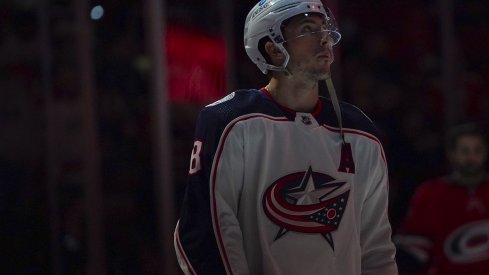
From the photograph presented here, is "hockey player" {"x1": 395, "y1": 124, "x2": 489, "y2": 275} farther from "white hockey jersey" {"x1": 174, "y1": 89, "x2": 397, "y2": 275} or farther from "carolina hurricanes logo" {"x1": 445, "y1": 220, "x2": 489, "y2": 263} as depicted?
"white hockey jersey" {"x1": 174, "y1": 89, "x2": 397, "y2": 275}

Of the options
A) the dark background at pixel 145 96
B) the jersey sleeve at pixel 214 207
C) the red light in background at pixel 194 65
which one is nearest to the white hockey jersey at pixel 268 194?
the jersey sleeve at pixel 214 207

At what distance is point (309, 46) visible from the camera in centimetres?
241

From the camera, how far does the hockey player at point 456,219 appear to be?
439 cm

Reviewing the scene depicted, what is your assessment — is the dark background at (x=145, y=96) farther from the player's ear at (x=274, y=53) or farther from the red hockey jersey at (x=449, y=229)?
the player's ear at (x=274, y=53)

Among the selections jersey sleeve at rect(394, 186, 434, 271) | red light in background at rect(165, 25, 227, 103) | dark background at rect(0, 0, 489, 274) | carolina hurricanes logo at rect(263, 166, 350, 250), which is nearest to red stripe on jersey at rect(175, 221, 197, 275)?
carolina hurricanes logo at rect(263, 166, 350, 250)

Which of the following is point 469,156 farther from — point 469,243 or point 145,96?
point 145,96

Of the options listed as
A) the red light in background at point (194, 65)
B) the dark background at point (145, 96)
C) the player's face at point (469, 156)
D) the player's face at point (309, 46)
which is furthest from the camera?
the red light in background at point (194, 65)

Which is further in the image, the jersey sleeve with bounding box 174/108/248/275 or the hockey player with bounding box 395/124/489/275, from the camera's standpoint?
the hockey player with bounding box 395/124/489/275

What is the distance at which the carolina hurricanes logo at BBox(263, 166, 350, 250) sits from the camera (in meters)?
2.29

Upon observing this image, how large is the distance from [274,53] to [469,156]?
2.19 m

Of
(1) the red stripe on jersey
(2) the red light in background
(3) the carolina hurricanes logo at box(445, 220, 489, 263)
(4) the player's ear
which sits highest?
(4) the player's ear

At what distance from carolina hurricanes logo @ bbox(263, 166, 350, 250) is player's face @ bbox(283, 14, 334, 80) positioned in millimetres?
229

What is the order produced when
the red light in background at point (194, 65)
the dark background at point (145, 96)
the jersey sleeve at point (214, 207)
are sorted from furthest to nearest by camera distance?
the red light in background at point (194, 65), the dark background at point (145, 96), the jersey sleeve at point (214, 207)

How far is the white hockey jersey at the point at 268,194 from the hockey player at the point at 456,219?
2.03 meters
